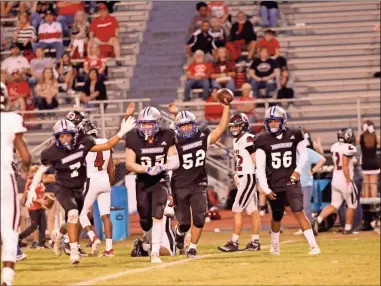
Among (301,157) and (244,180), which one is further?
(244,180)

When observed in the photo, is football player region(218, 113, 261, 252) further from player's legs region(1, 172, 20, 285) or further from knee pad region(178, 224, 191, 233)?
player's legs region(1, 172, 20, 285)

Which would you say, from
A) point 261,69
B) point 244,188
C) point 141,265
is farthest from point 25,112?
point 141,265

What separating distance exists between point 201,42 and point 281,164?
1064cm

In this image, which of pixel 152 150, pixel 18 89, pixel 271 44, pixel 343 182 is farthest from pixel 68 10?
pixel 152 150

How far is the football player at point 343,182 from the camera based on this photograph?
63.2ft

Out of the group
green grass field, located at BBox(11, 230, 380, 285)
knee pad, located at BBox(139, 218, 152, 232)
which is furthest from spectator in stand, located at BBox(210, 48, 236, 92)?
knee pad, located at BBox(139, 218, 152, 232)

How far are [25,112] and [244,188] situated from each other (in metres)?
8.07

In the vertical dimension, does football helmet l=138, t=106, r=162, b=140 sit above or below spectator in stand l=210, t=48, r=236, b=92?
below

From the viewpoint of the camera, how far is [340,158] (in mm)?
19328

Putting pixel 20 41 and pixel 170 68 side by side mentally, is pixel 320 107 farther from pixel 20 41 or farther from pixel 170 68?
pixel 20 41

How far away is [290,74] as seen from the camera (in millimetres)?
24594

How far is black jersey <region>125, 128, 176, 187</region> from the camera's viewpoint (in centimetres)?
1392

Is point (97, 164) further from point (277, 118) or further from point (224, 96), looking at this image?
point (277, 118)

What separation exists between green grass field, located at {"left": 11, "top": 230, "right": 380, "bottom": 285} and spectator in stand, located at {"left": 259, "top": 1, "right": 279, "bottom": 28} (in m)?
9.85
